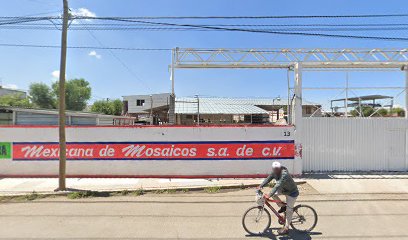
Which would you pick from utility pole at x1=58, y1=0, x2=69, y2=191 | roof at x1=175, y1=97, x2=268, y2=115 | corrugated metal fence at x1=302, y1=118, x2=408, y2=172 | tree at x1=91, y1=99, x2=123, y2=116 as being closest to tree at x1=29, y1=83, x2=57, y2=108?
tree at x1=91, y1=99, x2=123, y2=116

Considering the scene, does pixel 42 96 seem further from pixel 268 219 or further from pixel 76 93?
pixel 268 219

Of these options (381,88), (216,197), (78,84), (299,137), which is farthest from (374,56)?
(78,84)

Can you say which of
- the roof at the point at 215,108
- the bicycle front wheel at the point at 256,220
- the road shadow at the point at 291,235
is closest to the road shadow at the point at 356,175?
the road shadow at the point at 291,235

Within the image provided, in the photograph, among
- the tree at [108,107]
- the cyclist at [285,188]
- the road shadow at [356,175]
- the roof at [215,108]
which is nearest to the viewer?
the cyclist at [285,188]

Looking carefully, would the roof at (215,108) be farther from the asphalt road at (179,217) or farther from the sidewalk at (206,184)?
the asphalt road at (179,217)

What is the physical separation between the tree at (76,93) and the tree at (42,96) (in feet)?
3.46

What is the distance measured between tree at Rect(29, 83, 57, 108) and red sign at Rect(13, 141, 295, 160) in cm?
4659

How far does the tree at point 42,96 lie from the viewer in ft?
172

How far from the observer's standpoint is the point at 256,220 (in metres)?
5.85

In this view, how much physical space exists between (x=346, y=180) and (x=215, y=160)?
4.74 m

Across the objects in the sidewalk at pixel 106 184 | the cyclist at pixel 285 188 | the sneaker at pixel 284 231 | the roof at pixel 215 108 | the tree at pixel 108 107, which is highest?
the tree at pixel 108 107

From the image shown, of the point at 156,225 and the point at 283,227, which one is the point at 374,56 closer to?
the point at 283,227

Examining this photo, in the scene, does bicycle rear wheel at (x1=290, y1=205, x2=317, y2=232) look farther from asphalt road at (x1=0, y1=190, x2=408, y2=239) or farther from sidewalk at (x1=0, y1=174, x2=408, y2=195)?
sidewalk at (x1=0, y1=174, x2=408, y2=195)

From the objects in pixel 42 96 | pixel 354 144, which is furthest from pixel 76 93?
pixel 354 144
